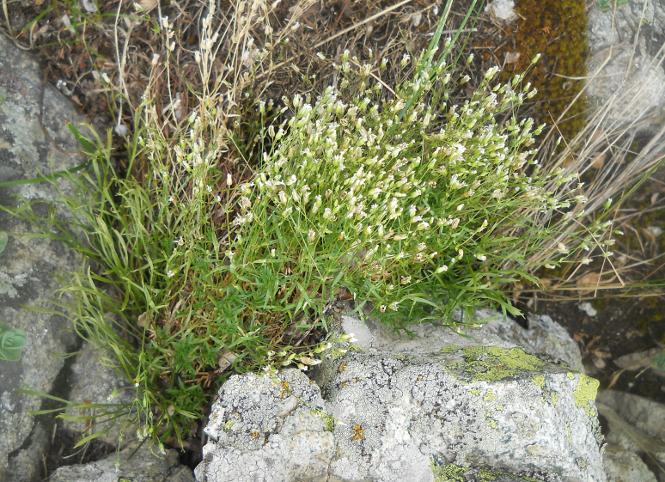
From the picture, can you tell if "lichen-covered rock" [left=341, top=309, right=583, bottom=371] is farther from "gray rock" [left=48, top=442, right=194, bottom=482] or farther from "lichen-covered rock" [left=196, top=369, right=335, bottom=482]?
"gray rock" [left=48, top=442, right=194, bottom=482]

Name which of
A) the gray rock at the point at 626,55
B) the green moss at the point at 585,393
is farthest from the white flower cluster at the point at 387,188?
the gray rock at the point at 626,55

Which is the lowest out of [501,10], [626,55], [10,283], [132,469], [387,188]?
[132,469]

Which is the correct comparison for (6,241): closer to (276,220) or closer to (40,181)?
(40,181)

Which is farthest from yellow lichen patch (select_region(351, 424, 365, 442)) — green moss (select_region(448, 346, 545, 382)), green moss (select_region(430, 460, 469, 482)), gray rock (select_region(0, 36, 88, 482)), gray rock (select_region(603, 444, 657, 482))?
gray rock (select_region(603, 444, 657, 482))

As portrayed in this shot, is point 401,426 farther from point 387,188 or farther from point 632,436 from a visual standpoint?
point 632,436

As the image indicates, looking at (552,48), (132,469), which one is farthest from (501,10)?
(132,469)

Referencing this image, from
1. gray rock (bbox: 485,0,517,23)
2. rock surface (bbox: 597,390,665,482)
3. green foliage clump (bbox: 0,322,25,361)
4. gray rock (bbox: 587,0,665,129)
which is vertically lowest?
rock surface (bbox: 597,390,665,482)
